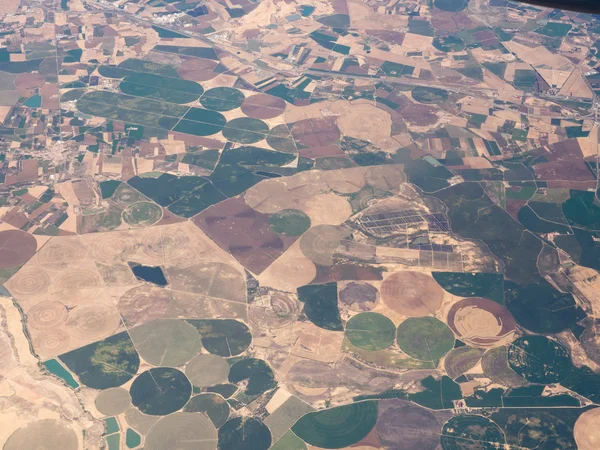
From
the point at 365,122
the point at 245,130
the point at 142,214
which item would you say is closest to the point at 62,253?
the point at 142,214

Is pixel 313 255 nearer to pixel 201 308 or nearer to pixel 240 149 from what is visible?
pixel 201 308

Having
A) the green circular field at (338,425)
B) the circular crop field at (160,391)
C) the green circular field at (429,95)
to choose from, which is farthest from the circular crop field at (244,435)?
the green circular field at (429,95)

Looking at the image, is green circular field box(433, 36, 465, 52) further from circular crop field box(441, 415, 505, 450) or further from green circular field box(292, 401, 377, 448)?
green circular field box(292, 401, 377, 448)

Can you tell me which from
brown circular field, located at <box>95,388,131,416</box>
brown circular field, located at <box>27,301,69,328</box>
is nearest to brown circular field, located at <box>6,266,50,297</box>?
brown circular field, located at <box>27,301,69,328</box>

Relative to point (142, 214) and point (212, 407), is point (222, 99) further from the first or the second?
point (212, 407)

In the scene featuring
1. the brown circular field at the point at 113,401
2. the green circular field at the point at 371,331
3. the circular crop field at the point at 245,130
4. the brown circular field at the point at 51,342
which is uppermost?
the circular crop field at the point at 245,130

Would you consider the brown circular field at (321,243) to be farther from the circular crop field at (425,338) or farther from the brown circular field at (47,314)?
the brown circular field at (47,314)
